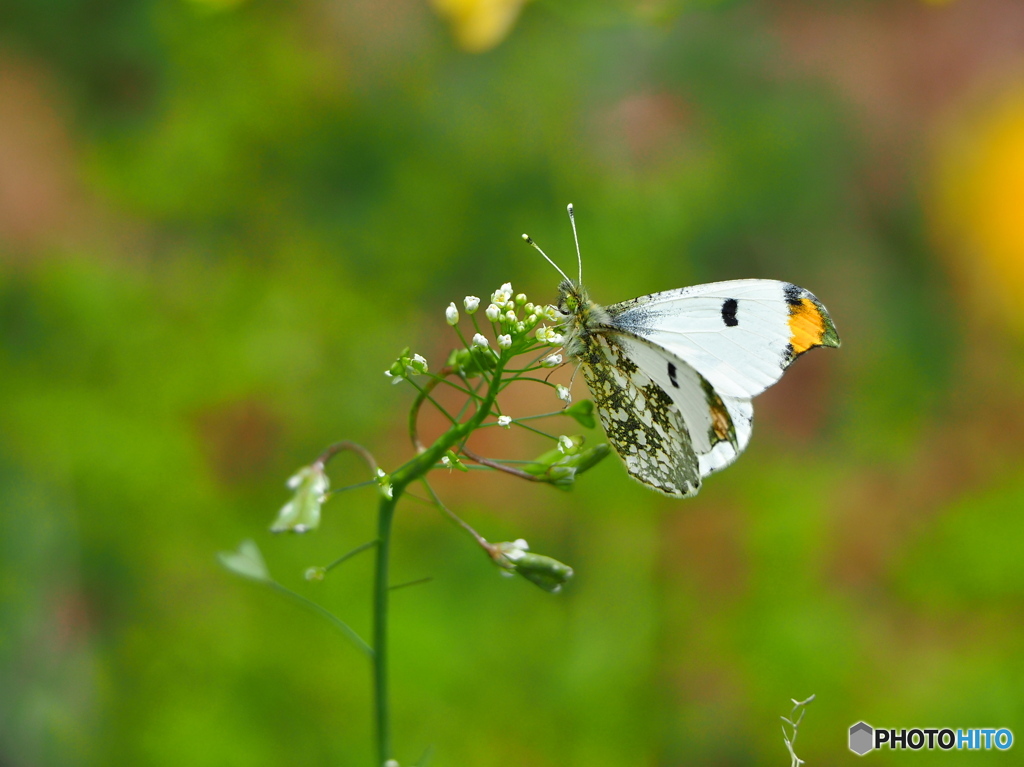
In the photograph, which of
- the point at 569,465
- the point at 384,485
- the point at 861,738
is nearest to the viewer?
the point at 384,485

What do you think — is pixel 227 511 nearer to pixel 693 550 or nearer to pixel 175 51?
pixel 693 550

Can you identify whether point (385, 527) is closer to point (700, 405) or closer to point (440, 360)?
point (700, 405)

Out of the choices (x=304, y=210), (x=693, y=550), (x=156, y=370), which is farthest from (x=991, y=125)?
(x=156, y=370)

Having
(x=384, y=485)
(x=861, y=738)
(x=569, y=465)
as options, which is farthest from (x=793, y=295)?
(x=861, y=738)

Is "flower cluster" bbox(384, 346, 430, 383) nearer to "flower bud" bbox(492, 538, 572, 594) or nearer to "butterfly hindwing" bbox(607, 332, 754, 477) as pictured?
"flower bud" bbox(492, 538, 572, 594)

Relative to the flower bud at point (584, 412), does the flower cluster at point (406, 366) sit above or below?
below

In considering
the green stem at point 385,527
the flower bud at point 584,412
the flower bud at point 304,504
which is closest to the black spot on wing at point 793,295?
the flower bud at point 584,412

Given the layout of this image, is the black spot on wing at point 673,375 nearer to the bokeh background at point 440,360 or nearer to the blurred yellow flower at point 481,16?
the bokeh background at point 440,360
